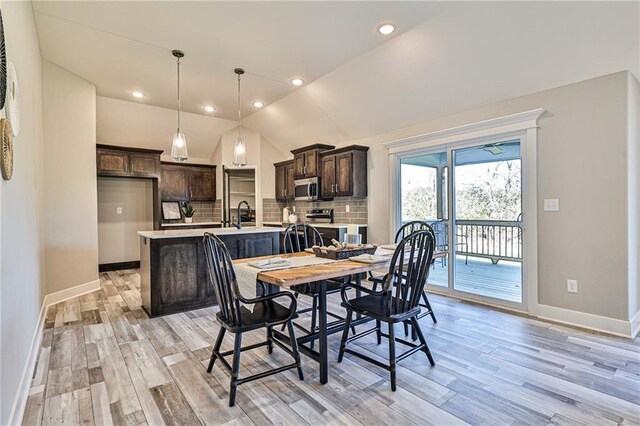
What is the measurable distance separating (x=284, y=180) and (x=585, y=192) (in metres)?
4.91

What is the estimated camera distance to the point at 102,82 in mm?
A: 4582

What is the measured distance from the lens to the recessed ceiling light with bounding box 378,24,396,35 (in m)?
3.15

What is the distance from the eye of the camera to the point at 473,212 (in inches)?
161

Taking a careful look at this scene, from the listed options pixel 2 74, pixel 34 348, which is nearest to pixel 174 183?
pixel 34 348

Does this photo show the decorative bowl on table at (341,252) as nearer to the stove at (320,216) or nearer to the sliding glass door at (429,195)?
the sliding glass door at (429,195)

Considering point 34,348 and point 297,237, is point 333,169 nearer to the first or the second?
point 297,237

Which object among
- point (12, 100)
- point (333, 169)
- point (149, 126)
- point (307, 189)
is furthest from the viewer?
point (149, 126)

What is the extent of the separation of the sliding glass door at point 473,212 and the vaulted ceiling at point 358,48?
24.4 inches

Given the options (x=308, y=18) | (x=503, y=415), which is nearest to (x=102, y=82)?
(x=308, y=18)

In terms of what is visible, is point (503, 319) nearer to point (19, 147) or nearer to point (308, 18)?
point (308, 18)

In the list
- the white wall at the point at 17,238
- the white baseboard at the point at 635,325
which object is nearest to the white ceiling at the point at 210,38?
the white wall at the point at 17,238

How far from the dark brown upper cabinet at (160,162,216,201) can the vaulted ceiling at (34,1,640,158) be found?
6.84 feet

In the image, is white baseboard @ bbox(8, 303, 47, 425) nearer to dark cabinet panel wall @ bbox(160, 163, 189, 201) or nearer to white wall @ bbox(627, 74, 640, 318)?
dark cabinet panel wall @ bbox(160, 163, 189, 201)

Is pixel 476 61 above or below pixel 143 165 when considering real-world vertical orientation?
above
